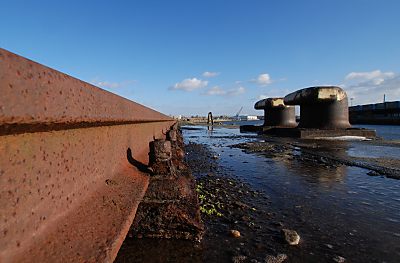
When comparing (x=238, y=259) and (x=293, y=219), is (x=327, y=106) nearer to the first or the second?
(x=293, y=219)

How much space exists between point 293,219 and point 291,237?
0.59 meters

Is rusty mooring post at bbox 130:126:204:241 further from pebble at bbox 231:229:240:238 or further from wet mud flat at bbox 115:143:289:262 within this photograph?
pebble at bbox 231:229:240:238

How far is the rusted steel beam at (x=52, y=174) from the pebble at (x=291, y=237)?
4.81 ft

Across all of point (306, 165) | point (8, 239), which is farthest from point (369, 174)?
point (8, 239)

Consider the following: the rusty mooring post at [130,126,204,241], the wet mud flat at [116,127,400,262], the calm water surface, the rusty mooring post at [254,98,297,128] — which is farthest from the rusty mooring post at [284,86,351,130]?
the rusty mooring post at [130,126,204,241]

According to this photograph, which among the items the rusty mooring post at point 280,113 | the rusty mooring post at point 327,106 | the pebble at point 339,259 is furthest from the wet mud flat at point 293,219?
the rusty mooring post at point 280,113

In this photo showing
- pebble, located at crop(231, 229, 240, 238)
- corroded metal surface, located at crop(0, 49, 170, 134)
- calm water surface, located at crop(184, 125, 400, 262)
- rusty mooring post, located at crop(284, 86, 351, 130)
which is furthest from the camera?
rusty mooring post, located at crop(284, 86, 351, 130)

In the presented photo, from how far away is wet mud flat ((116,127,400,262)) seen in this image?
6.54 ft

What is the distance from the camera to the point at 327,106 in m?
16.4

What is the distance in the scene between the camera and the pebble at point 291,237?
229 cm

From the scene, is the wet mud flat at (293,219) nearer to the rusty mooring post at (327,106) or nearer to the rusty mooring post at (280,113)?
the rusty mooring post at (327,106)

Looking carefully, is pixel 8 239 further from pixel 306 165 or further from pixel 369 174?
pixel 306 165

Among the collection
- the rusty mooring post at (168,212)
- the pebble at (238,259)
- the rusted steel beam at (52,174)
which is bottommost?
the pebble at (238,259)

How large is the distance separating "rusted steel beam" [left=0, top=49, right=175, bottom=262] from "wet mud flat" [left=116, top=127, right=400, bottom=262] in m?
0.74
